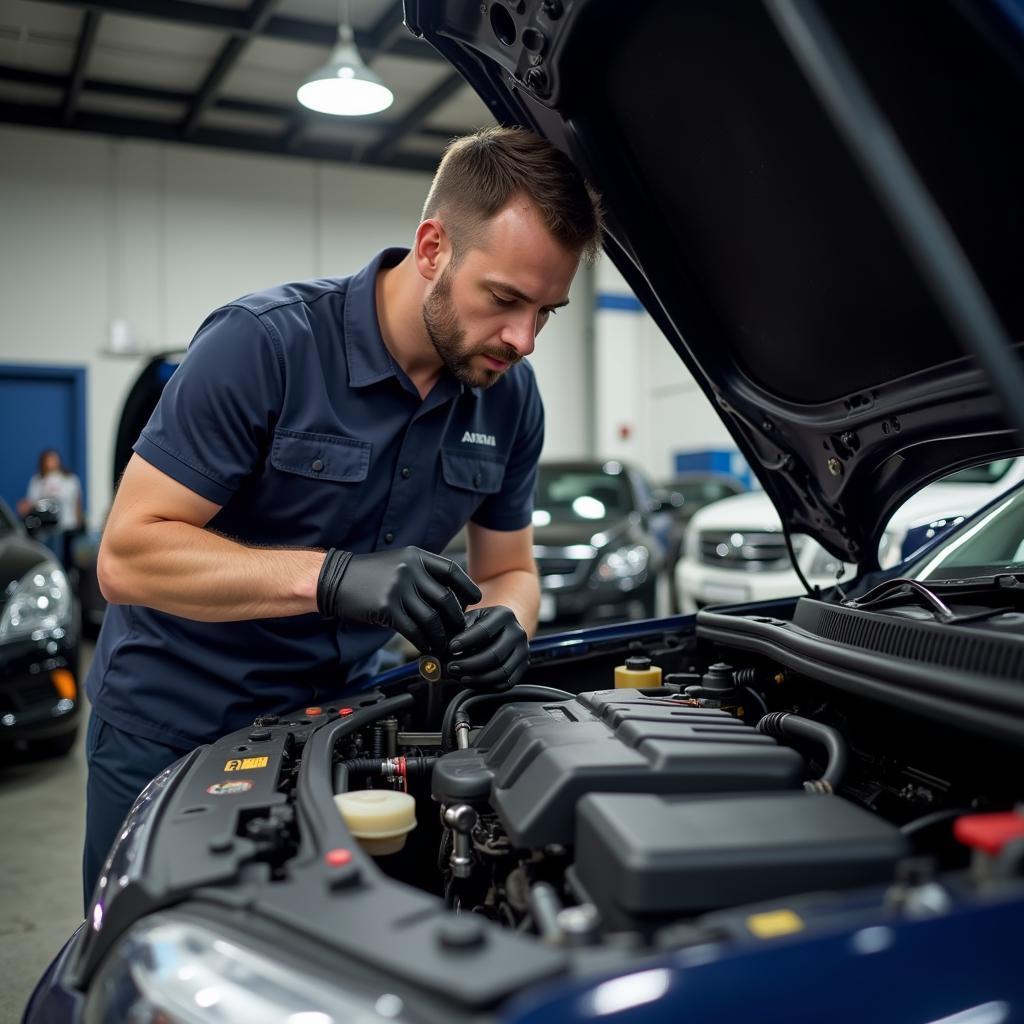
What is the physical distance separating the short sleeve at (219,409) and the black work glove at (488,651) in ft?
1.45

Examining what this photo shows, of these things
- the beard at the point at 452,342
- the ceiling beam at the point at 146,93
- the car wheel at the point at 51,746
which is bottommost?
the car wheel at the point at 51,746

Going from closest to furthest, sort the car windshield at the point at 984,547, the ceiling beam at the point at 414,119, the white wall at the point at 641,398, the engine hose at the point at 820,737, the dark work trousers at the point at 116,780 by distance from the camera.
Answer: the engine hose at the point at 820,737 < the dark work trousers at the point at 116,780 < the car windshield at the point at 984,547 < the ceiling beam at the point at 414,119 < the white wall at the point at 641,398

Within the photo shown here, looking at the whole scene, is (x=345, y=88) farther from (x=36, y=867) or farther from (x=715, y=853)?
(x=715, y=853)

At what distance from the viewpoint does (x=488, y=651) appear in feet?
4.68

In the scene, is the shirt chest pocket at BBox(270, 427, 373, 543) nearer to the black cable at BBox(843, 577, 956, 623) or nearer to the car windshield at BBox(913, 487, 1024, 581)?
the black cable at BBox(843, 577, 956, 623)

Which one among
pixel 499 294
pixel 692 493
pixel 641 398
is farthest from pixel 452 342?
pixel 641 398

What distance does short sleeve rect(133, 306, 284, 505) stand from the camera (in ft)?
4.80

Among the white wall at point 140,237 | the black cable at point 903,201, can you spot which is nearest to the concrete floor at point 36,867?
the black cable at point 903,201

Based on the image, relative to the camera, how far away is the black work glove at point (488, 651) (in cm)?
141

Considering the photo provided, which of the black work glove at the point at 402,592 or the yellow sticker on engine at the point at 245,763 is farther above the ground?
the black work glove at the point at 402,592

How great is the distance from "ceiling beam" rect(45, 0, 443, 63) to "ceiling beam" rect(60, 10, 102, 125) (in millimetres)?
321

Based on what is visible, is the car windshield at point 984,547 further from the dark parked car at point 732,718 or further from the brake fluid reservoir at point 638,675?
the brake fluid reservoir at point 638,675

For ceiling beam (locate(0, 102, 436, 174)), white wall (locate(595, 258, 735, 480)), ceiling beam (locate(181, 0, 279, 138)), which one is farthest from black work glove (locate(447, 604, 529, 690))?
white wall (locate(595, 258, 735, 480))

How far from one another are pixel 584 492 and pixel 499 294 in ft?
14.3
